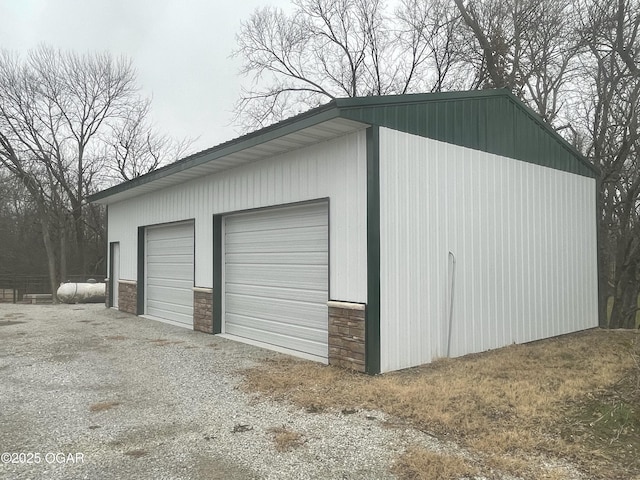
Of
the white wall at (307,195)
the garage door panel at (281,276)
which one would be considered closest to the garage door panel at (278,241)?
the garage door panel at (281,276)

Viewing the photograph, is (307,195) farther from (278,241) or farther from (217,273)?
(217,273)

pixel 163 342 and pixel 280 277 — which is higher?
pixel 280 277

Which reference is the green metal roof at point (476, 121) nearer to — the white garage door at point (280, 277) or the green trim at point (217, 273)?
the white garage door at point (280, 277)

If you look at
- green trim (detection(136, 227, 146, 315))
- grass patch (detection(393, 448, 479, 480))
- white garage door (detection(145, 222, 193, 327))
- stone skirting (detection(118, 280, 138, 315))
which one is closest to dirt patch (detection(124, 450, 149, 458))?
grass patch (detection(393, 448, 479, 480))

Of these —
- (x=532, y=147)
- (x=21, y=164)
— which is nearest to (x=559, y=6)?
(x=532, y=147)

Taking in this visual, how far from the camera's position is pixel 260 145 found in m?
7.07

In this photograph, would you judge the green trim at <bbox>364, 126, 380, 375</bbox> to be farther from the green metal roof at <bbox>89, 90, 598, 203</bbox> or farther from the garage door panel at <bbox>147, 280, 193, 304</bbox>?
the garage door panel at <bbox>147, 280, 193, 304</bbox>

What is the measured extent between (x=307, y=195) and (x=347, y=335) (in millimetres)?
2112

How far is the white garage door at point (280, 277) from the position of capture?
23.1ft

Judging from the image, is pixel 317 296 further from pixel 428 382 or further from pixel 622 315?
pixel 622 315

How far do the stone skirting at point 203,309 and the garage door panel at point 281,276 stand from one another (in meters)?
0.60

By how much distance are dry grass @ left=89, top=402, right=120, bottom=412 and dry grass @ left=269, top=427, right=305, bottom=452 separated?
5.99ft

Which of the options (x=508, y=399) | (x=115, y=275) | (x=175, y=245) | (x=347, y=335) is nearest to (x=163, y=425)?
(x=347, y=335)

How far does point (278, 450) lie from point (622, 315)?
16.4 meters
